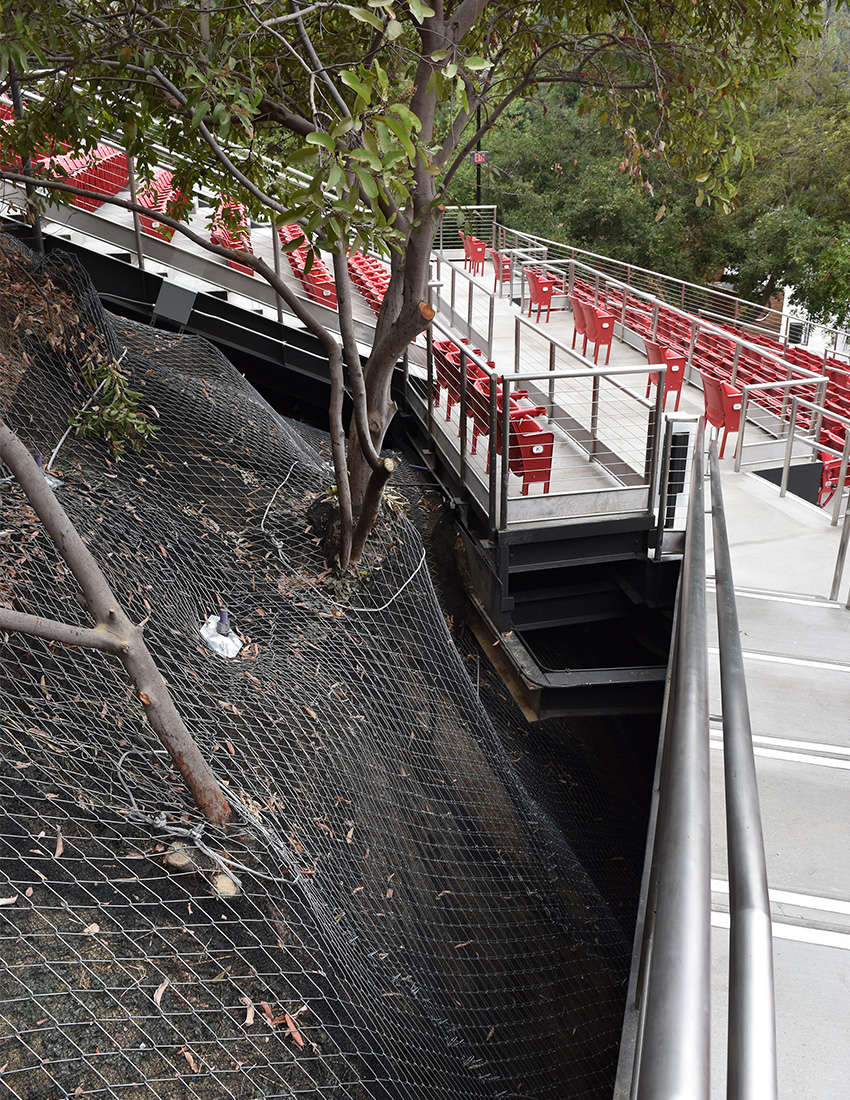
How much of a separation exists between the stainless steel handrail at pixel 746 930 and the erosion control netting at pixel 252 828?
6.80ft

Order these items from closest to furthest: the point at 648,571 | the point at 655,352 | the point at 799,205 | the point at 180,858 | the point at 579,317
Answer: the point at 180,858, the point at 648,571, the point at 655,352, the point at 579,317, the point at 799,205

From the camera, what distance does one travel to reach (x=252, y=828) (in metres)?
3.00

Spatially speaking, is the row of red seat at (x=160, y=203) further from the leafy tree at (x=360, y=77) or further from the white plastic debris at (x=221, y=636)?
the white plastic debris at (x=221, y=636)

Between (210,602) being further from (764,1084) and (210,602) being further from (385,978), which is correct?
(764,1084)

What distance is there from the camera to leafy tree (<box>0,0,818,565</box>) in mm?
4145

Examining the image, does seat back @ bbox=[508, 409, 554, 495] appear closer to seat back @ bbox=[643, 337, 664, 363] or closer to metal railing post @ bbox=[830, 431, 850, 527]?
metal railing post @ bbox=[830, 431, 850, 527]

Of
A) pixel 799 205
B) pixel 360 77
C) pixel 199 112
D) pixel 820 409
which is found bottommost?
pixel 820 409

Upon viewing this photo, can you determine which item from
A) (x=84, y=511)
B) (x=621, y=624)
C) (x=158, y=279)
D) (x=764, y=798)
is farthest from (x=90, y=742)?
(x=158, y=279)

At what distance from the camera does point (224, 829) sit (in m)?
2.94

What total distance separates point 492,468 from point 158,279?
426 cm

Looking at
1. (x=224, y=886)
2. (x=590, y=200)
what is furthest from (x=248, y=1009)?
(x=590, y=200)

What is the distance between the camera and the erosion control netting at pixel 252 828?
247cm

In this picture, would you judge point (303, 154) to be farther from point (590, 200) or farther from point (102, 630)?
point (590, 200)

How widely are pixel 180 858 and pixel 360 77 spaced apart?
3328mm
